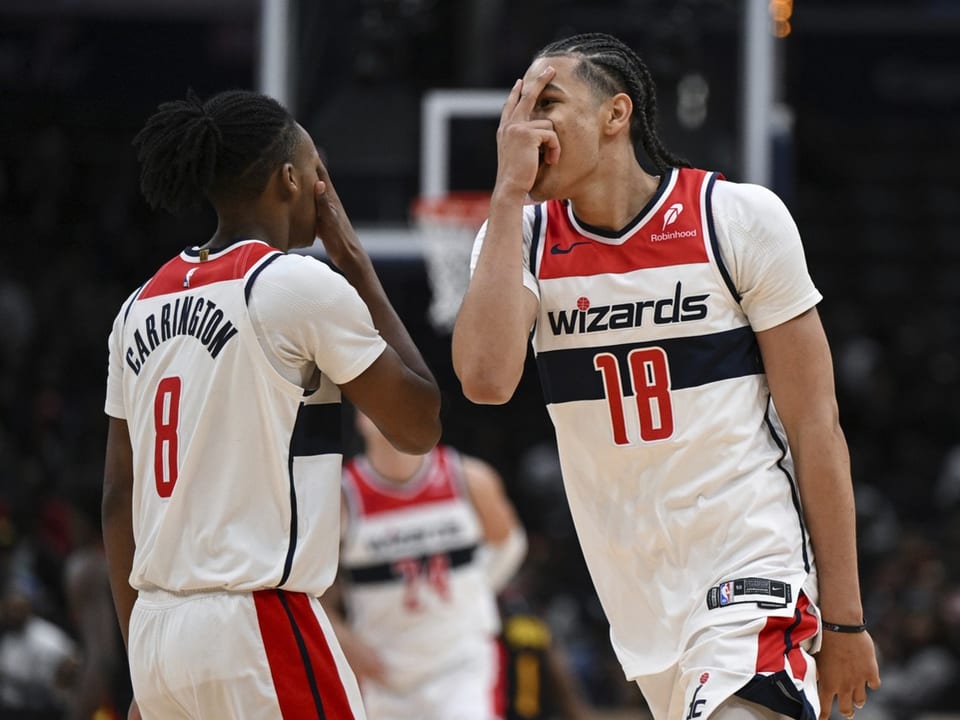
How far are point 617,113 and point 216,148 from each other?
100 cm

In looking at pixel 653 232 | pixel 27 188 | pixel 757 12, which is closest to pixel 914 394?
pixel 757 12

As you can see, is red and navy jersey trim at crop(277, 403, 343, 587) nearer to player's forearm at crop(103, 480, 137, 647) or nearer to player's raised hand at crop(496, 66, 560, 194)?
player's forearm at crop(103, 480, 137, 647)

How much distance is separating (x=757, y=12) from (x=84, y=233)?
10.2m

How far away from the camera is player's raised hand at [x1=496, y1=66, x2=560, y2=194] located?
3.57 metres

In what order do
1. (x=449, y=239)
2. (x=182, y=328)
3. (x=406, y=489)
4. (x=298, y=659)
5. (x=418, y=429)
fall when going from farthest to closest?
(x=449, y=239), (x=406, y=489), (x=418, y=429), (x=182, y=328), (x=298, y=659)

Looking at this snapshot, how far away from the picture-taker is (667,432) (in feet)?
11.7

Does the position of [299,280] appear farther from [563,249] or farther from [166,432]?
[563,249]

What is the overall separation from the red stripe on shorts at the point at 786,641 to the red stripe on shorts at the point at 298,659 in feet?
3.07

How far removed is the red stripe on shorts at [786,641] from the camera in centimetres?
334


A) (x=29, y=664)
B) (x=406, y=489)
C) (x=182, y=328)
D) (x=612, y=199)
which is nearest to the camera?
(x=182, y=328)

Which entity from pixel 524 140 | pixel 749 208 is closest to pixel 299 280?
pixel 524 140

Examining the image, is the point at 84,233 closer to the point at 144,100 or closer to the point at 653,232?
the point at 144,100

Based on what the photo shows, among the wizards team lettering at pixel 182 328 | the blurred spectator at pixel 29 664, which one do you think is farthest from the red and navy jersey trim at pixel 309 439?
the blurred spectator at pixel 29 664

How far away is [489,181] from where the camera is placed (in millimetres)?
8258
